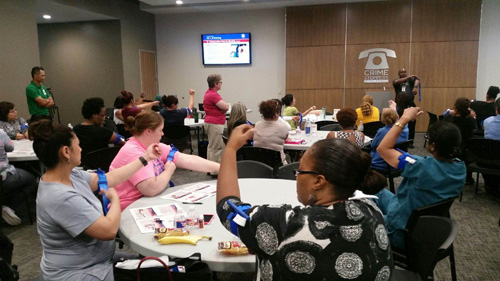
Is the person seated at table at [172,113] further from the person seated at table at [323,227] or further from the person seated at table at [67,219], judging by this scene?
the person seated at table at [323,227]

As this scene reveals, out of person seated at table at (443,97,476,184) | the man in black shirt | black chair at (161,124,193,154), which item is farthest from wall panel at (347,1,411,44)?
black chair at (161,124,193,154)

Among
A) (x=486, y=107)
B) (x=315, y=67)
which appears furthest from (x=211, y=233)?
(x=315, y=67)

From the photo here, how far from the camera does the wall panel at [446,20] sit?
9.53m

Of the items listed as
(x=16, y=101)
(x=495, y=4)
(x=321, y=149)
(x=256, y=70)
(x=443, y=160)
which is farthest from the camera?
(x=256, y=70)

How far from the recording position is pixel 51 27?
11.1 m

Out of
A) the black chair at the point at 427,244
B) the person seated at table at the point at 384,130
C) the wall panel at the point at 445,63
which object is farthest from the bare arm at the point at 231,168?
the wall panel at the point at 445,63

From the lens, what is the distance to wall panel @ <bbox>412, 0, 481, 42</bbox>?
953 cm

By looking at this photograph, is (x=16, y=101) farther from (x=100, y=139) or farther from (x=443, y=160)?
(x=443, y=160)

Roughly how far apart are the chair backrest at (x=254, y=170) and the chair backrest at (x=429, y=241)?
1374mm

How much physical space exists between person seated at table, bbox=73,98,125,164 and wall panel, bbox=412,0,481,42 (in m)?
8.58

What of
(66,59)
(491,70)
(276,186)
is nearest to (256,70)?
(66,59)

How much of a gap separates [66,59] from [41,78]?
5278 millimetres

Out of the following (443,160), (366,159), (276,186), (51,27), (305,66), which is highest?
(51,27)

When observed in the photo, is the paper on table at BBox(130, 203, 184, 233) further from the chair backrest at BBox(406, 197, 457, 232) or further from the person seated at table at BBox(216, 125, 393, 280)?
the chair backrest at BBox(406, 197, 457, 232)
